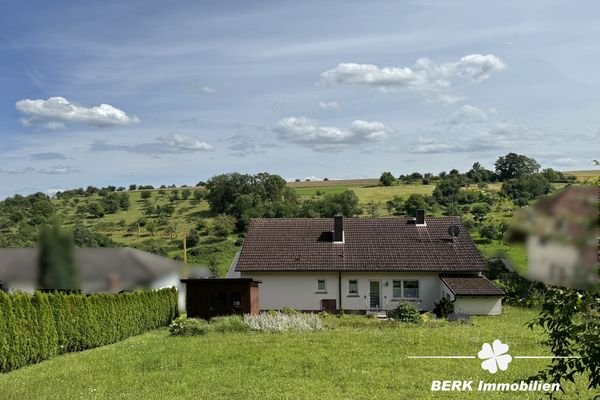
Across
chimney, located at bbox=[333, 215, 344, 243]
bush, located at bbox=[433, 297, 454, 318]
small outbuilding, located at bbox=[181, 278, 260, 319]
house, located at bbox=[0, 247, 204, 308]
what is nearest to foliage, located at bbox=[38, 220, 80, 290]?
house, located at bbox=[0, 247, 204, 308]

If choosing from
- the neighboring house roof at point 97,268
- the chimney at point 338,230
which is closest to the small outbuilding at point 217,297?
the chimney at point 338,230

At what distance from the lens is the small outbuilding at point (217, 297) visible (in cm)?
2605

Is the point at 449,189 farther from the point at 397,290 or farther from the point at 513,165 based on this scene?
the point at 397,290

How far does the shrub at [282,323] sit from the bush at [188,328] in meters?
1.73

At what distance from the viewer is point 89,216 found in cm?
1137

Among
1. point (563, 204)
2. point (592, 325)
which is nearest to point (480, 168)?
point (592, 325)

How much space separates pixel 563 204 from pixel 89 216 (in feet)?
36.8

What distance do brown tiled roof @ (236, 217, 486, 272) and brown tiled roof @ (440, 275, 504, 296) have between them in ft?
1.65

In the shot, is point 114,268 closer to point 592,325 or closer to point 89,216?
point 89,216

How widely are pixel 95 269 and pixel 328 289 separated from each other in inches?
888

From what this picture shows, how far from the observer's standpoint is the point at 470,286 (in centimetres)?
2752

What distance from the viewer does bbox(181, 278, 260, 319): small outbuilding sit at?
85.5ft

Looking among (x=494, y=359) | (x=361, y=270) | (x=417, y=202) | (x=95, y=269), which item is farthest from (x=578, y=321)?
(x=361, y=270)

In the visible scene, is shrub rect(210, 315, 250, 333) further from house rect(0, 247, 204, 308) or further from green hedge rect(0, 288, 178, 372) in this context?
house rect(0, 247, 204, 308)
